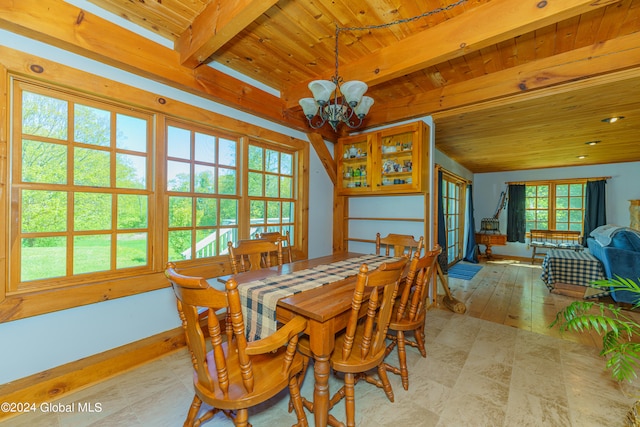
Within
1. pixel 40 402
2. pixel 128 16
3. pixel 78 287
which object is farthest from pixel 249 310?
pixel 128 16

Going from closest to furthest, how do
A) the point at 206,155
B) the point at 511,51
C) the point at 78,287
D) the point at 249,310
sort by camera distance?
the point at 249,310, the point at 78,287, the point at 511,51, the point at 206,155

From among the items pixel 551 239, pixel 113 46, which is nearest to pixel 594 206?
pixel 551 239

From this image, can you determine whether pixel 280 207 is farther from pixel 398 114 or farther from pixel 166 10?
pixel 166 10

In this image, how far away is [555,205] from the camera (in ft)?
20.9

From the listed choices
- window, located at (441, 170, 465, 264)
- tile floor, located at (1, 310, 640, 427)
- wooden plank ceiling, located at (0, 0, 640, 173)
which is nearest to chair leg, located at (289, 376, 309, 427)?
tile floor, located at (1, 310, 640, 427)

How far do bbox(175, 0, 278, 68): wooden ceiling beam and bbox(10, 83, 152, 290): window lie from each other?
0.65 m

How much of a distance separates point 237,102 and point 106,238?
163 centimetres

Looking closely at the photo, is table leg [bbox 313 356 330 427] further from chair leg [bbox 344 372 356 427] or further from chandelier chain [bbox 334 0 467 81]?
chandelier chain [bbox 334 0 467 81]

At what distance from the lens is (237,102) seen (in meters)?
2.58

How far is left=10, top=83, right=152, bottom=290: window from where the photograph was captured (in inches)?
65.3

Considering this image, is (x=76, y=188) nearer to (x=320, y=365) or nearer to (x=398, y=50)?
(x=320, y=365)

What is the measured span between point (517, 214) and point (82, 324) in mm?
8309

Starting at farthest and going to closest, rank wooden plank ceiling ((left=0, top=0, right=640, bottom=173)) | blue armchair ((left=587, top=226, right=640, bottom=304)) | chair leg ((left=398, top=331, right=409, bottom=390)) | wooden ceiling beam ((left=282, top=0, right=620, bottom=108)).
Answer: blue armchair ((left=587, top=226, right=640, bottom=304)) < chair leg ((left=398, top=331, right=409, bottom=390)) < wooden plank ceiling ((left=0, top=0, right=640, bottom=173)) < wooden ceiling beam ((left=282, top=0, right=620, bottom=108))

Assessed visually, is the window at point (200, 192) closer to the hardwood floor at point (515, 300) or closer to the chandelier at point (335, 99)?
the chandelier at point (335, 99)
